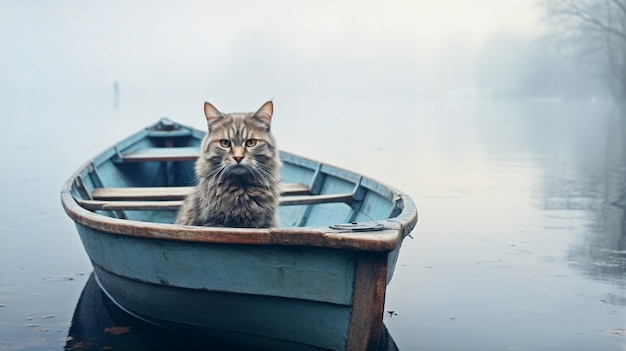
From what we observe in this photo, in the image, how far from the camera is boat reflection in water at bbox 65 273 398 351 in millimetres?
5859

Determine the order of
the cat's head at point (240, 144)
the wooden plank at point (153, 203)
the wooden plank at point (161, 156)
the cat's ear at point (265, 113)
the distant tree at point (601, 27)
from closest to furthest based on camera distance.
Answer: the cat's head at point (240, 144)
the cat's ear at point (265, 113)
the wooden plank at point (153, 203)
the wooden plank at point (161, 156)
the distant tree at point (601, 27)

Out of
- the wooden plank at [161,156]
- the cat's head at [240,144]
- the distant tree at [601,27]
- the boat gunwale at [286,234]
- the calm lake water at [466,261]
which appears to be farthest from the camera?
the distant tree at [601,27]

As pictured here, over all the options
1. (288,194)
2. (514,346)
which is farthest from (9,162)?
(514,346)

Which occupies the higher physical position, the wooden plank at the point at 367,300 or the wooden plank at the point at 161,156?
the wooden plank at the point at 161,156

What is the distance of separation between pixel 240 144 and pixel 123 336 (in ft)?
7.55

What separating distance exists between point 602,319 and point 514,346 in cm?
116

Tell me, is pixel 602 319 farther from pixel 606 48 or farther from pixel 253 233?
pixel 606 48

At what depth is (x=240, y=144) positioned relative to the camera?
5.18 m

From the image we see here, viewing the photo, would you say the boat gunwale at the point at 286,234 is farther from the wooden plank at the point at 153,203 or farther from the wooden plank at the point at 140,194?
→ the wooden plank at the point at 140,194

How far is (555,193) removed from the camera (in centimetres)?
1438

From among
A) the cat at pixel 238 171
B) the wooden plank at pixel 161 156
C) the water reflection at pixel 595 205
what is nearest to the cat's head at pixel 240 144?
the cat at pixel 238 171

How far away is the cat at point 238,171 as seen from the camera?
5188mm

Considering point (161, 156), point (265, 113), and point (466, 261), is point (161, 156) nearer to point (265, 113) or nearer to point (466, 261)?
point (466, 261)

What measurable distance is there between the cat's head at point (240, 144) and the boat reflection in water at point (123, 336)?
1248 millimetres
